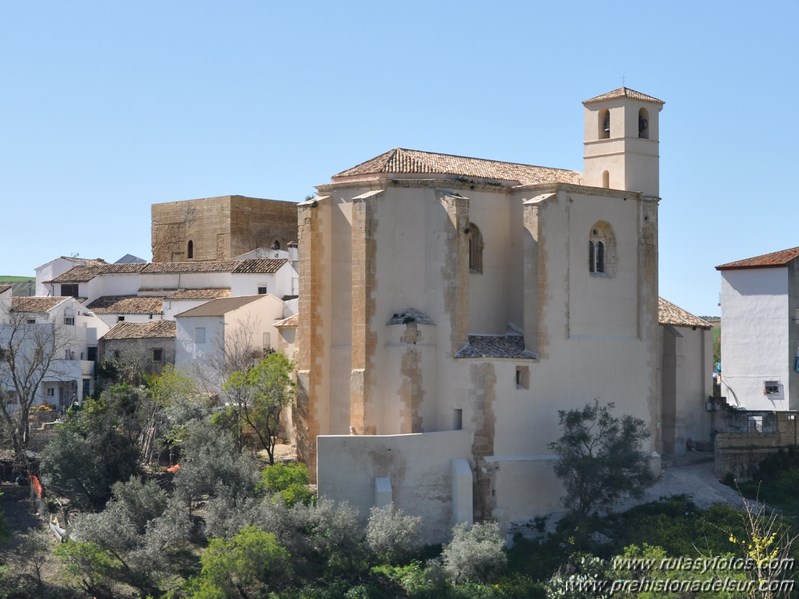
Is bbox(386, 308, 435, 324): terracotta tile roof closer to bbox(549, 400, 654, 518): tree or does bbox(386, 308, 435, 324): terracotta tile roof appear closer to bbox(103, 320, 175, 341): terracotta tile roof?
bbox(549, 400, 654, 518): tree

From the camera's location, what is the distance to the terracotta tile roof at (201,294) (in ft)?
190

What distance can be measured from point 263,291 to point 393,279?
15.7m

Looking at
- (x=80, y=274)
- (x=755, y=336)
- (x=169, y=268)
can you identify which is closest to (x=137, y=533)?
(x=169, y=268)

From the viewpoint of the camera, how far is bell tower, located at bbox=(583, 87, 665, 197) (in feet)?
156

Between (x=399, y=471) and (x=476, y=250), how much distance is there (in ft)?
26.4

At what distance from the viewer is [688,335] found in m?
49.8

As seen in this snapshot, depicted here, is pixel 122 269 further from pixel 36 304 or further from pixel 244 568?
pixel 244 568

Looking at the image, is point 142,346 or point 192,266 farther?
point 192,266

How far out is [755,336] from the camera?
5434 cm

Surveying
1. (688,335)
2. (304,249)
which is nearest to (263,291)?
(304,249)

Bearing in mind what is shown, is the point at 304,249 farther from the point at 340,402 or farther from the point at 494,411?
the point at 494,411

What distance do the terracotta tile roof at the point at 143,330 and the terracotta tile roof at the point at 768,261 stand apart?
21.4 m

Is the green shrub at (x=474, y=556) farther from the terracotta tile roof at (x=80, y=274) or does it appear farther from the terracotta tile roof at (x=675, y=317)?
the terracotta tile roof at (x=80, y=274)

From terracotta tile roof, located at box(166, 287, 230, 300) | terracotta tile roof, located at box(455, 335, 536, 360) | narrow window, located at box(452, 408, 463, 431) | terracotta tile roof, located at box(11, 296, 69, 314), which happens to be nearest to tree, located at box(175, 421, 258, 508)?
narrow window, located at box(452, 408, 463, 431)
